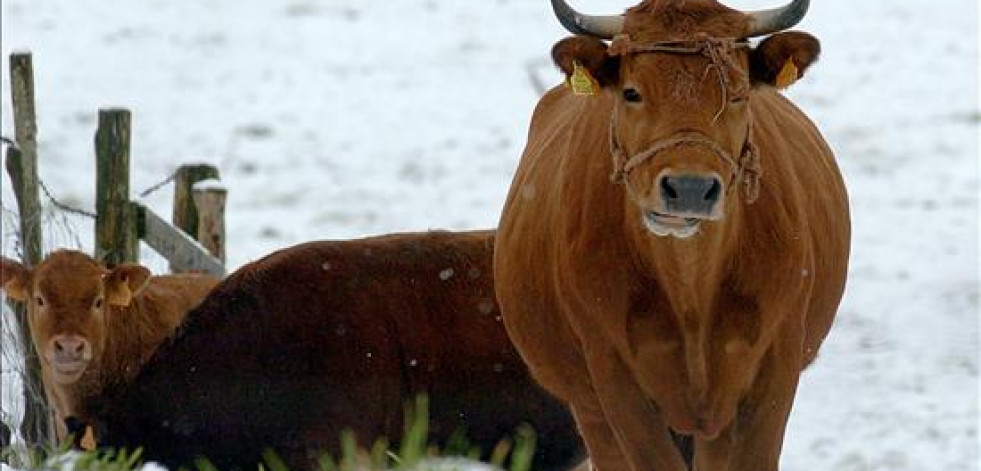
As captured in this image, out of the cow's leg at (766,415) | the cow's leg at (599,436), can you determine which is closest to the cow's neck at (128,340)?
the cow's leg at (599,436)

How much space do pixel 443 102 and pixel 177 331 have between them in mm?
11173

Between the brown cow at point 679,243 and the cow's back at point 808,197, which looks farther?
the cow's back at point 808,197

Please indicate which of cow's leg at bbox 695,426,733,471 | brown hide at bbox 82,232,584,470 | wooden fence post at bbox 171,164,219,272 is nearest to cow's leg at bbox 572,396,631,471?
cow's leg at bbox 695,426,733,471

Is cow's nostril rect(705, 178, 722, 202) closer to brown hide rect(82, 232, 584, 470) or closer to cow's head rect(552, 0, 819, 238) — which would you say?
cow's head rect(552, 0, 819, 238)

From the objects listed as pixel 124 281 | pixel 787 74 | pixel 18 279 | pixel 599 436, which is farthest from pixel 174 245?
pixel 787 74

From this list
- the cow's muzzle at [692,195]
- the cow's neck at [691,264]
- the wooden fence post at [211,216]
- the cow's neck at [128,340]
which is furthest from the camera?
the wooden fence post at [211,216]

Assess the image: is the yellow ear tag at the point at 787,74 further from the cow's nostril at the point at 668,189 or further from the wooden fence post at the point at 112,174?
the wooden fence post at the point at 112,174

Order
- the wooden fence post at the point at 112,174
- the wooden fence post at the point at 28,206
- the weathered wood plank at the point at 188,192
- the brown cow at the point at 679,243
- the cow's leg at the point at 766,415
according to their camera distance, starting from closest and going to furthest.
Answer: the brown cow at the point at 679,243, the cow's leg at the point at 766,415, the wooden fence post at the point at 28,206, the wooden fence post at the point at 112,174, the weathered wood plank at the point at 188,192

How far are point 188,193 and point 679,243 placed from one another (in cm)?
521

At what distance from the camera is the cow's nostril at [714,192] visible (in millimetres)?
5043

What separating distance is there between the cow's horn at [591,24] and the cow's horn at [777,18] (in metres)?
0.39

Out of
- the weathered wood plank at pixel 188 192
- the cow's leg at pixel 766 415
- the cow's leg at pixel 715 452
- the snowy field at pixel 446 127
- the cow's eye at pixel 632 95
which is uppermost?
the cow's eye at pixel 632 95

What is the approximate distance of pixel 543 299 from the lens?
634cm

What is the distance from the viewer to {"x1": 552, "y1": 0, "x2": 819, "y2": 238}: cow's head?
5.14 metres
